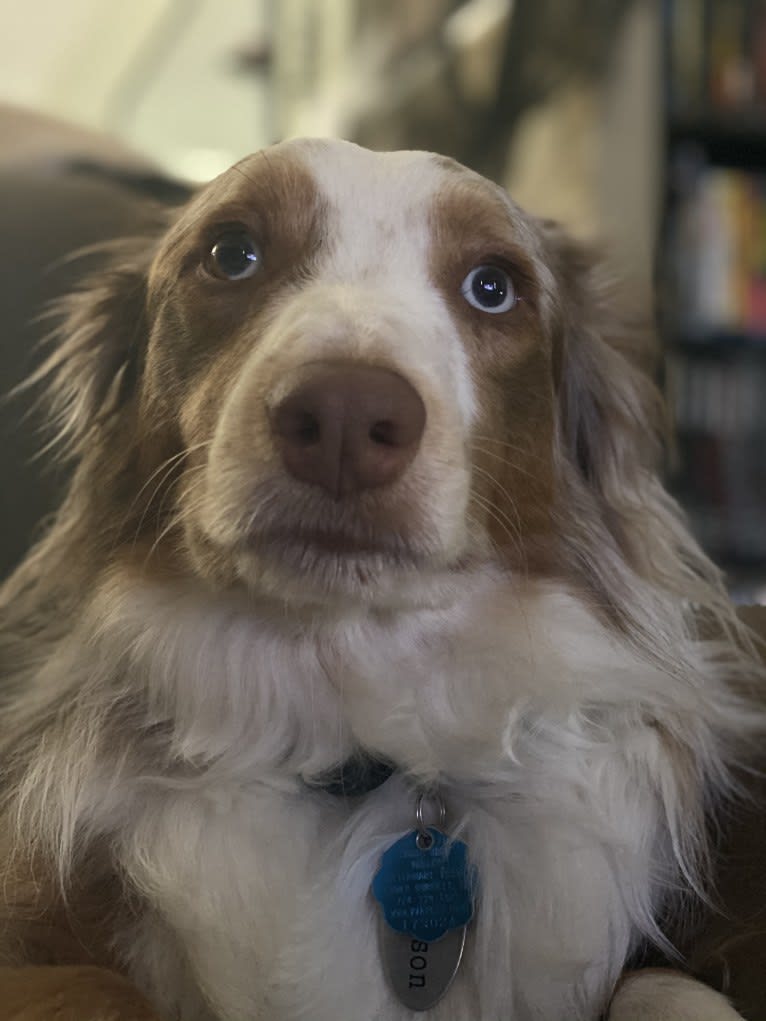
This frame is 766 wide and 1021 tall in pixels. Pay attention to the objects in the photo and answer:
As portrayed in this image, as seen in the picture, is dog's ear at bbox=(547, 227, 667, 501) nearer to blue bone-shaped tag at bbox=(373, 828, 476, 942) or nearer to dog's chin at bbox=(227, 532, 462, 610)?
dog's chin at bbox=(227, 532, 462, 610)

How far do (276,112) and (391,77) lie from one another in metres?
0.17

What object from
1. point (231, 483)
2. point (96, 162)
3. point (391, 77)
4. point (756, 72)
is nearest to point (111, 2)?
point (96, 162)

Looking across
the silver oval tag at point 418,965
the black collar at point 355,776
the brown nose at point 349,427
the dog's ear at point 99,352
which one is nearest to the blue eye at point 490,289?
the brown nose at point 349,427

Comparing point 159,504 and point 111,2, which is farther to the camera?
point 111,2

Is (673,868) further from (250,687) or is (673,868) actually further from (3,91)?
(3,91)

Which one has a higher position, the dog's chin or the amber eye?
the amber eye

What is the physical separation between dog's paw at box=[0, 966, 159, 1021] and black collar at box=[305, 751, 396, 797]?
0.86 ft

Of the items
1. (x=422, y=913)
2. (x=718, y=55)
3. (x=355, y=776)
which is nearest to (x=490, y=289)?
(x=355, y=776)

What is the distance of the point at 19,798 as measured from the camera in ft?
3.39

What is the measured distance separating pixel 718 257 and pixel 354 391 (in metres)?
2.37

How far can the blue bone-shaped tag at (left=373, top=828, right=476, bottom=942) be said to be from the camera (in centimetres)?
95

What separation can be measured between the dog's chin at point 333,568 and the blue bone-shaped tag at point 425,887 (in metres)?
0.23

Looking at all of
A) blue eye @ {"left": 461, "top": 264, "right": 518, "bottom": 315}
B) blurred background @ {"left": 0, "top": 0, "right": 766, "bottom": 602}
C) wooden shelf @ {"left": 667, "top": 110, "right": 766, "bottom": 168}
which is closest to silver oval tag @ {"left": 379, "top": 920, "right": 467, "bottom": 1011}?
blue eye @ {"left": 461, "top": 264, "right": 518, "bottom": 315}

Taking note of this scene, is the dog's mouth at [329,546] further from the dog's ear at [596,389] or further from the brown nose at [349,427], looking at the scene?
the dog's ear at [596,389]
